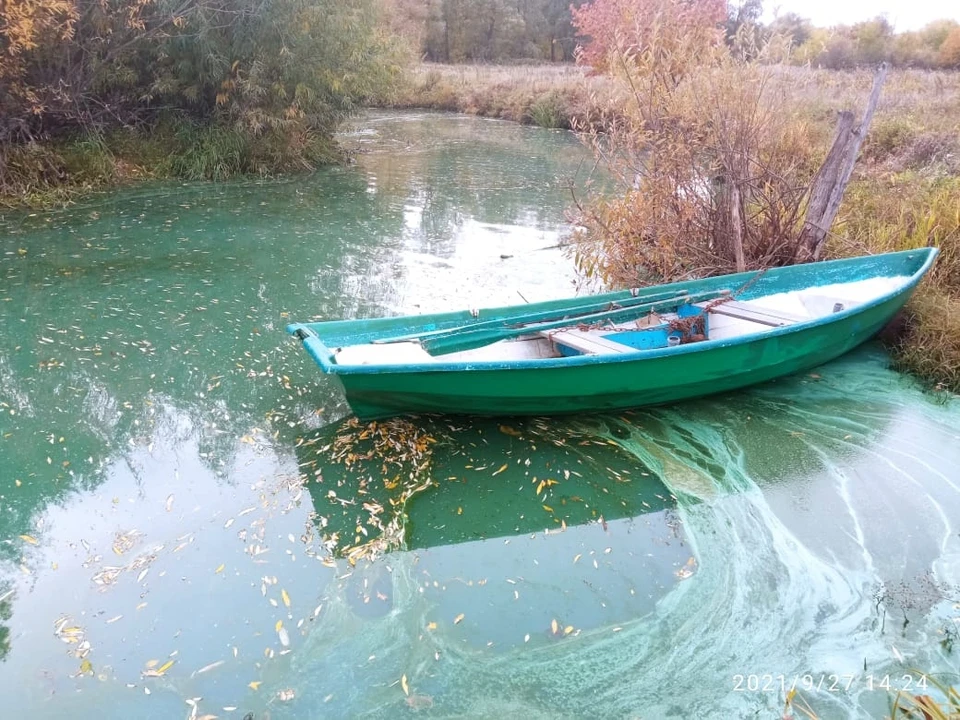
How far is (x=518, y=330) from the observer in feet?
15.3

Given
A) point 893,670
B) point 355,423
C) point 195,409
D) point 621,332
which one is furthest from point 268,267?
point 893,670

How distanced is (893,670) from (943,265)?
452 cm

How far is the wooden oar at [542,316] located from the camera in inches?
178

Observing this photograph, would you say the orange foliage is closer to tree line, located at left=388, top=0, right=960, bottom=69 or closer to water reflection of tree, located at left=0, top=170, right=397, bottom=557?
water reflection of tree, located at left=0, top=170, right=397, bottom=557

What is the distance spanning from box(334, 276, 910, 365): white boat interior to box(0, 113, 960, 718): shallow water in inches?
17.7

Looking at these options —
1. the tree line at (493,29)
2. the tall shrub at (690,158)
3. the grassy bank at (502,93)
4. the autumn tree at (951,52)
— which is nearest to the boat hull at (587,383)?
the tall shrub at (690,158)

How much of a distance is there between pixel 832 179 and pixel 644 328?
8.61ft

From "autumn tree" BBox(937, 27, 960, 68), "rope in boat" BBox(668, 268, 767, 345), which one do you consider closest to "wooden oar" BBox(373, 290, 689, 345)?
"rope in boat" BBox(668, 268, 767, 345)

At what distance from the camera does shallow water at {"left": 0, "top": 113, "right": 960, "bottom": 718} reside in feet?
8.81

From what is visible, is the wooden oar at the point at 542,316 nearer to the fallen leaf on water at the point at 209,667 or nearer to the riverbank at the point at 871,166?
the riverbank at the point at 871,166

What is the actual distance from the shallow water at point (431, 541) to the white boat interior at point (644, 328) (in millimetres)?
450

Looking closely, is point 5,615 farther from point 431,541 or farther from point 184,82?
point 184,82

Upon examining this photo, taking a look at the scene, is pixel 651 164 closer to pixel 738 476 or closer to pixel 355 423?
pixel 738 476

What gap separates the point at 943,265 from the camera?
19.9ft
